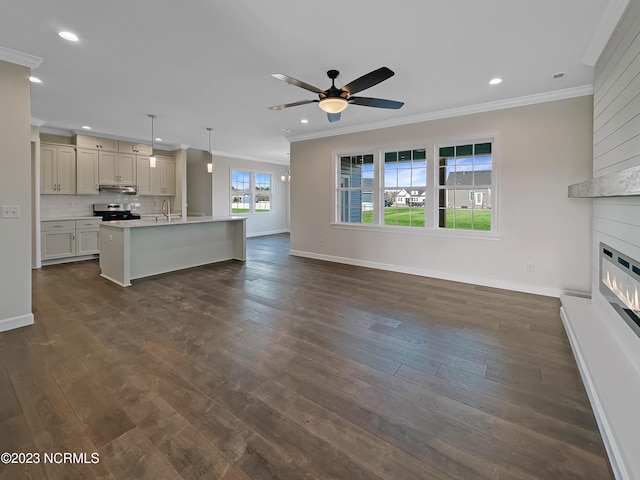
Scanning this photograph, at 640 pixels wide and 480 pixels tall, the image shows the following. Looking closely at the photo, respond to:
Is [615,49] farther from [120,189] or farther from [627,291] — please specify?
[120,189]

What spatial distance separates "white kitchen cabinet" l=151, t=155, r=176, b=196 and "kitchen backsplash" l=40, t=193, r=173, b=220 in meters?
0.36

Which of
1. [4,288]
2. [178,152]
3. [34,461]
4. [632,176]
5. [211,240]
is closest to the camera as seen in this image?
[34,461]

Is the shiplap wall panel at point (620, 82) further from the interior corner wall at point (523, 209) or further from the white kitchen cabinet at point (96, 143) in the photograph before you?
the white kitchen cabinet at point (96, 143)

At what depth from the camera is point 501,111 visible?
4.38 m

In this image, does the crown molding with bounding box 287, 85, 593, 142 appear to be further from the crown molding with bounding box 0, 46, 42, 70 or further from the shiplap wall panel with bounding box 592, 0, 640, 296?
the crown molding with bounding box 0, 46, 42, 70

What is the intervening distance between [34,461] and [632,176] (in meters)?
3.39

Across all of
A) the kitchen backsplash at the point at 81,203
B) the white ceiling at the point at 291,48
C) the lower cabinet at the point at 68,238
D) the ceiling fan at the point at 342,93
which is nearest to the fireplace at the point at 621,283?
the white ceiling at the point at 291,48

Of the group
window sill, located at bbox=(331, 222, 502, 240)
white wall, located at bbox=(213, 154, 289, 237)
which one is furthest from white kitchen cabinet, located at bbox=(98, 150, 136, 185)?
window sill, located at bbox=(331, 222, 502, 240)

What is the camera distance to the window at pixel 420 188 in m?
4.73

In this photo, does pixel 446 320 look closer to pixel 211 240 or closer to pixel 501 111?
pixel 501 111

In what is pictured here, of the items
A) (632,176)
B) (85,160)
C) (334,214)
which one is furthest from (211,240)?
(632,176)

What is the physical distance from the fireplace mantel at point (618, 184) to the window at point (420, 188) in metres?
2.17

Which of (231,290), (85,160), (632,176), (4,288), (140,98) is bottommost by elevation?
(231,290)

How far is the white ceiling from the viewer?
94.3 inches
